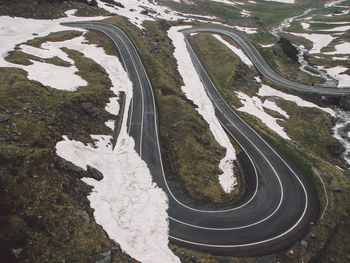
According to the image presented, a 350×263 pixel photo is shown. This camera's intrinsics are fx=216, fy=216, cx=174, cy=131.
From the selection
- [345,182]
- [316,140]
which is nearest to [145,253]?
[345,182]

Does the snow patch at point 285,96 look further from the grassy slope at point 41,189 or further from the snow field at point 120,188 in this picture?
the grassy slope at point 41,189

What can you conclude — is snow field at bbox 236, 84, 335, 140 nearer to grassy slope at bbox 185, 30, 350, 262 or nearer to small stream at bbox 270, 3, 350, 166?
grassy slope at bbox 185, 30, 350, 262

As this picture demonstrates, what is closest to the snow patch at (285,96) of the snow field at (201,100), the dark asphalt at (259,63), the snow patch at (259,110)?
the dark asphalt at (259,63)

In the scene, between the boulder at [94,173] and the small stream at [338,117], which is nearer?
the boulder at [94,173]

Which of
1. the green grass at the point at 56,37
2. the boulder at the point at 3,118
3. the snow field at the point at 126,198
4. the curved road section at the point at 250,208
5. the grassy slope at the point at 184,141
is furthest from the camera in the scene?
the green grass at the point at 56,37

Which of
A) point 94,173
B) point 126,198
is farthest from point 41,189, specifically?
point 126,198

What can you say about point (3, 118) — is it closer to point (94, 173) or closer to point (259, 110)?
point (94, 173)
